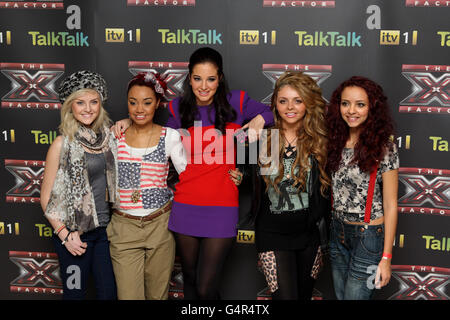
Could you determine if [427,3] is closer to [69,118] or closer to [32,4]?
[69,118]

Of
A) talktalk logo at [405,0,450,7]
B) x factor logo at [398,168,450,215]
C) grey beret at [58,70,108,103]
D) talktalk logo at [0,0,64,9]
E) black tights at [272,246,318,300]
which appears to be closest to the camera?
black tights at [272,246,318,300]

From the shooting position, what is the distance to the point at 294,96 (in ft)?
6.63

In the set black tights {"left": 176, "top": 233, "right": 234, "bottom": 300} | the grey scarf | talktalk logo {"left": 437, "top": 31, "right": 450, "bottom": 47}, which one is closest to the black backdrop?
talktalk logo {"left": 437, "top": 31, "right": 450, "bottom": 47}

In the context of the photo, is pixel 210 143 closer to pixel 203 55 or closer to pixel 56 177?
pixel 203 55

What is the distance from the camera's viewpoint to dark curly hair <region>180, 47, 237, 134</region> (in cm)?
210

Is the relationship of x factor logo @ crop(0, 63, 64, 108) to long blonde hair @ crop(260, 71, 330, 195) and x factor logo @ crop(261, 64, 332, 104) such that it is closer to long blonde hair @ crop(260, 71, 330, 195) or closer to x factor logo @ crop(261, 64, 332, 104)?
x factor logo @ crop(261, 64, 332, 104)

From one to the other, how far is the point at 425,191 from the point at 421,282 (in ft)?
1.92

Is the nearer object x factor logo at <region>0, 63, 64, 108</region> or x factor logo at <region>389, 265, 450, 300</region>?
x factor logo at <region>389, 265, 450, 300</region>

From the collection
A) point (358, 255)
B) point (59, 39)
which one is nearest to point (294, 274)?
point (358, 255)

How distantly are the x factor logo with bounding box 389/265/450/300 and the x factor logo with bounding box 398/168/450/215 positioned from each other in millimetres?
374

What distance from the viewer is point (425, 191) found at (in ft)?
8.23
